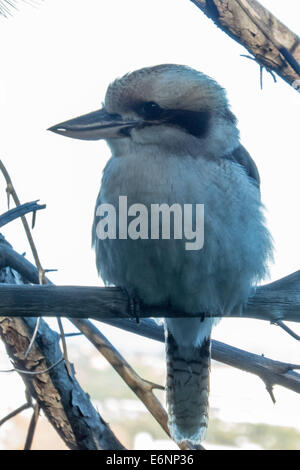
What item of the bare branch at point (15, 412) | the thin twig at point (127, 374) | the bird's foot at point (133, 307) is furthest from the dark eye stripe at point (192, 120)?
the bare branch at point (15, 412)

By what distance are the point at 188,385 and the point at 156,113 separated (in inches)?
35.2

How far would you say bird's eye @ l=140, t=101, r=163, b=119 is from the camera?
1.81m

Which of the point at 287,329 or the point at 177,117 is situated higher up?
the point at 177,117

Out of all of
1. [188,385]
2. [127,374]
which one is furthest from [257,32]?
[188,385]

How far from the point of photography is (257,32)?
61.1 inches

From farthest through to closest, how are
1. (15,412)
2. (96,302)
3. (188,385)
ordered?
(188,385) → (15,412) → (96,302)

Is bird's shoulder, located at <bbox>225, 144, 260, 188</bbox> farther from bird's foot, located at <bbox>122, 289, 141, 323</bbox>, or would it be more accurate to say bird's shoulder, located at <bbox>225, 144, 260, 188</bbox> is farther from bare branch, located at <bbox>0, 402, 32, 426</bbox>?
bare branch, located at <bbox>0, 402, 32, 426</bbox>

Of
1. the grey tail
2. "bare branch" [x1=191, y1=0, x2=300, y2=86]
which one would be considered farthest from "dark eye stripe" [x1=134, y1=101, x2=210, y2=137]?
the grey tail

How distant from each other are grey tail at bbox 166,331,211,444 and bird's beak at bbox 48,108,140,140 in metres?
0.71

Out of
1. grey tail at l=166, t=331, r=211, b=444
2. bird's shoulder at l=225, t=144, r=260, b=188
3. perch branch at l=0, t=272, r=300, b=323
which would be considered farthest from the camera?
grey tail at l=166, t=331, r=211, b=444

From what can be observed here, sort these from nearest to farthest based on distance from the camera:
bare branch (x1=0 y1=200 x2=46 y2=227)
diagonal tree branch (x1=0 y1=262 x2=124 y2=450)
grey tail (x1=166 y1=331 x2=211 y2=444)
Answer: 1. bare branch (x1=0 y1=200 x2=46 y2=227)
2. diagonal tree branch (x1=0 y1=262 x2=124 y2=450)
3. grey tail (x1=166 y1=331 x2=211 y2=444)

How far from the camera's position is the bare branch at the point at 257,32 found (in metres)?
1.54

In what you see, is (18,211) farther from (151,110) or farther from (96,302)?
(151,110)

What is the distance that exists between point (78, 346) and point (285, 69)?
7.44 ft
